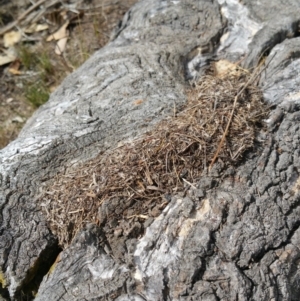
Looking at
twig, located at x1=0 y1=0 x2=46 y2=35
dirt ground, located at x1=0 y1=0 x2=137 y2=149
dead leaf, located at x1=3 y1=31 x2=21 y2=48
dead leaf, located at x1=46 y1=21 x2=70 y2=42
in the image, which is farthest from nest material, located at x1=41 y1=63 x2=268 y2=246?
twig, located at x1=0 y1=0 x2=46 y2=35

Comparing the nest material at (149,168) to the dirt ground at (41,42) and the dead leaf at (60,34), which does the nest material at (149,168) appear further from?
the dead leaf at (60,34)

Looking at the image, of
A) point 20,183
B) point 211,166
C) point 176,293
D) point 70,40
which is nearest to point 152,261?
point 176,293

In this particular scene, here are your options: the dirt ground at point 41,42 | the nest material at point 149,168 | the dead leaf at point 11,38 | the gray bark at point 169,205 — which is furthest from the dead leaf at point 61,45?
the nest material at point 149,168

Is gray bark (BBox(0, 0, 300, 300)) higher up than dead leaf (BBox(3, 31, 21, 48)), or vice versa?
dead leaf (BBox(3, 31, 21, 48))

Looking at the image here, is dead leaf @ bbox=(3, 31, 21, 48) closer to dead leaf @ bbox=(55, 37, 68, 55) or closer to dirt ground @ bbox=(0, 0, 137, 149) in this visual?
dirt ground @ bbox=(0, 0, 137, 149)

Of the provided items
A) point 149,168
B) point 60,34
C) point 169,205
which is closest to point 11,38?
point 60,34

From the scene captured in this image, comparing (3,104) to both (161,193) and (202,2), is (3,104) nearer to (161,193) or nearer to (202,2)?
(202,2)
